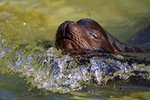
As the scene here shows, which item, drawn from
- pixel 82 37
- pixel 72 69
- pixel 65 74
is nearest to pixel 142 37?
pixel 82 37

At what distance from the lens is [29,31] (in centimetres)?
613

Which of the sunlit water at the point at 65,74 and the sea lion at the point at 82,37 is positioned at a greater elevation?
the sea lion at the point at 82,37

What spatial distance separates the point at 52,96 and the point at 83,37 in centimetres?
101

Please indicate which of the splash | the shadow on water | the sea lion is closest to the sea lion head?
the sea lion

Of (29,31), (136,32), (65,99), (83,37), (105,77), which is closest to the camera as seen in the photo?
(65,99)

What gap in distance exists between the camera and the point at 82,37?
3938mm

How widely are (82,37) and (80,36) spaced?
0.04 meters

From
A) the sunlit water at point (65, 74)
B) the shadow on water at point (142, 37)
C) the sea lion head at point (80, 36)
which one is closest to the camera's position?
the sunlit water at point (65, 74)

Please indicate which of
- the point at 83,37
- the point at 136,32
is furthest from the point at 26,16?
the point at 83,37

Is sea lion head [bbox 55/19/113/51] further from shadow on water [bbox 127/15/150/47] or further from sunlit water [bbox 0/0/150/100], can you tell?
shadow on water [bbox 127/15/150/47]

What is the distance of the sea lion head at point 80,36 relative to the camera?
12.7ft

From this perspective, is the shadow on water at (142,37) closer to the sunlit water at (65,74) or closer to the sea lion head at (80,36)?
the sunlit water at (65,74)

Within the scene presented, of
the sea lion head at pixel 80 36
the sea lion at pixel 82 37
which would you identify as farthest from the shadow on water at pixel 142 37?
the sea lion head at pixel 80 36

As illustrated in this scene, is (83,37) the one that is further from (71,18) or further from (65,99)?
(71,18)
